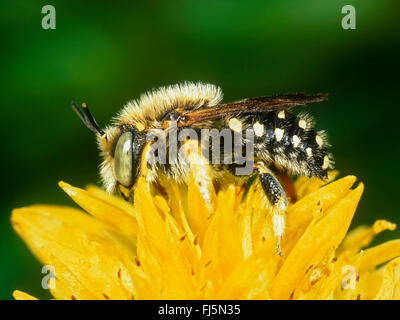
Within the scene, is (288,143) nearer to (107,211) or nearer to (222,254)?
(222,254)

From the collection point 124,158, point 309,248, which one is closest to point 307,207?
point 309,248

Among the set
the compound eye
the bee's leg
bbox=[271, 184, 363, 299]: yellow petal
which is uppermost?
the compound eye

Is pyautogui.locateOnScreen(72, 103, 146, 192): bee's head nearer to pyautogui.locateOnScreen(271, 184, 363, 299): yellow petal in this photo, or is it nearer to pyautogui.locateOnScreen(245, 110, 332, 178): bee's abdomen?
pyautogui.locateOnScreen(245, 110, 332, 178): bee's abdomen

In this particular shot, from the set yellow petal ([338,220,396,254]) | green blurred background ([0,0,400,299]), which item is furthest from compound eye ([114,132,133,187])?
green blurred background ([0,0,400,299])
